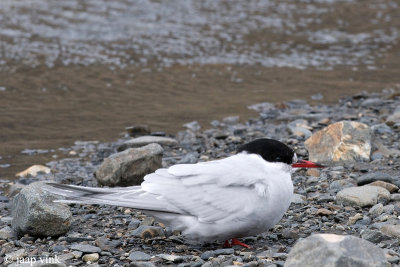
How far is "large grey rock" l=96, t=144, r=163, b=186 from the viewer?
5902 mm

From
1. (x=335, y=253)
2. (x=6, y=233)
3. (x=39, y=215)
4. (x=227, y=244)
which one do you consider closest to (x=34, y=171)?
(x=6, y=233)

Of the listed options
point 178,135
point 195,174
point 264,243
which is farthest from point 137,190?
point 178,135

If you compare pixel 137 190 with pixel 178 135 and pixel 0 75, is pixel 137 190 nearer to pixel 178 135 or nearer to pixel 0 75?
pixel 178 135

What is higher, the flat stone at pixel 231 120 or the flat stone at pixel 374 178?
the flat stone at pixel 374 178

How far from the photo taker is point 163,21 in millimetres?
15352

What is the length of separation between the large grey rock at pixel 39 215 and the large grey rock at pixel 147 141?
8.81ft

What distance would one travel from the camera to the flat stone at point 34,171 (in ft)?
22.3

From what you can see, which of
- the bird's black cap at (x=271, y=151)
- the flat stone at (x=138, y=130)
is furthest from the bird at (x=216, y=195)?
the flat stone at (x=138, y=130)

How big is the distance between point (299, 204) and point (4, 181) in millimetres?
3210

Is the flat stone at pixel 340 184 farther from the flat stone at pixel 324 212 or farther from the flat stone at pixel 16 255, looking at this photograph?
the flat stone at pixel 16 255

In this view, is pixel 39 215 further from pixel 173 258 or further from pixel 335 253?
pixel 335 253

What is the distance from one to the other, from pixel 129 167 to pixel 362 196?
213 cm

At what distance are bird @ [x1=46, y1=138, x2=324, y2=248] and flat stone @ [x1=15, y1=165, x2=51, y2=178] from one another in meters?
2.80

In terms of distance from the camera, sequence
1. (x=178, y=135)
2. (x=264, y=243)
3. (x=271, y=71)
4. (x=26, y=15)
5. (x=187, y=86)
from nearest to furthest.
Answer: (x=264, y=243) < (x=178, y=135) < (x=187, y=86) < (x=271, y=71) < (x=26, y=15)
